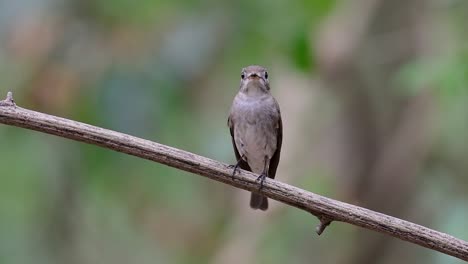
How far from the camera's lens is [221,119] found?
7.11 m

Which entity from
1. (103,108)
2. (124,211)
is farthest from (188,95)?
(124,211)

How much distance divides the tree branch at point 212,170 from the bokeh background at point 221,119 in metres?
1.22

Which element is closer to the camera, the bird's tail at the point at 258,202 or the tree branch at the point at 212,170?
the tree branch at the point at 212,170

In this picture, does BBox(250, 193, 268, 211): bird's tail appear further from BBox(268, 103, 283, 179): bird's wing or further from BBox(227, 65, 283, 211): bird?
BBox(268, 103, 283, 179): bird's wing

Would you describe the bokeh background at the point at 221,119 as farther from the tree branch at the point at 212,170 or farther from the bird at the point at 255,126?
the tree branch at the point at 212,170

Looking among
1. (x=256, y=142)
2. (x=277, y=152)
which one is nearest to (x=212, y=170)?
(x=256, y=142)

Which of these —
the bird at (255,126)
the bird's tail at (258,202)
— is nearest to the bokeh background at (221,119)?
the bird at (255,126)

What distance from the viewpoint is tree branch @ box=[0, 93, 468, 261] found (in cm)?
369

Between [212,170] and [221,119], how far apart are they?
3181 millimetres

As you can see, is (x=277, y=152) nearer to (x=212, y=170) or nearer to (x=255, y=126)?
(x=255, y=126)

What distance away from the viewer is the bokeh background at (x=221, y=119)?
5480mm

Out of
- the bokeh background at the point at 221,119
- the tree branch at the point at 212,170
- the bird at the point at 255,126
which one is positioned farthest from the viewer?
the bird at the point at 255,126

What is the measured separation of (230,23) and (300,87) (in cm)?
112

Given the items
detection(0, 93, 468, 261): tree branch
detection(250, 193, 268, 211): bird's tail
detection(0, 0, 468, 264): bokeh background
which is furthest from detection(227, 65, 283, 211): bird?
detection(0, 93, 468, 261): tree branch
